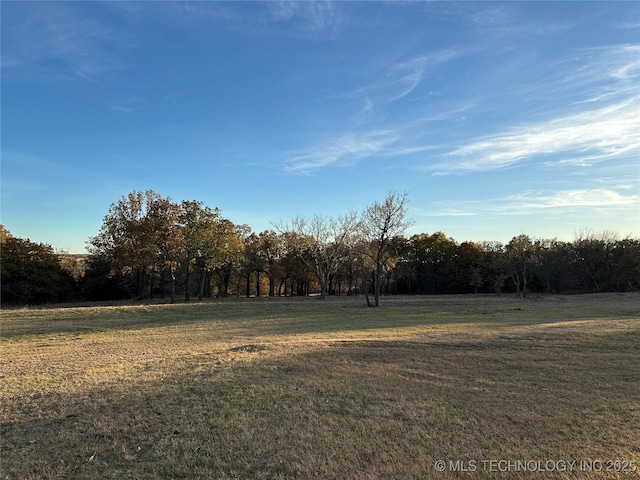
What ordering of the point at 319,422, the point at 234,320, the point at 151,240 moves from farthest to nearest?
the point at 151,240
the point at 234,320
the point at 319,422

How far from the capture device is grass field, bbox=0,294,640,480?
476 cm

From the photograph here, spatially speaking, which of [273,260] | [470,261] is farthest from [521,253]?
[273,260]

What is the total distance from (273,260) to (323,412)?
5574cm

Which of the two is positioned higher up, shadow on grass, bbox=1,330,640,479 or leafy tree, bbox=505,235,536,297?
leafy tree, bbox=505,235,536,297

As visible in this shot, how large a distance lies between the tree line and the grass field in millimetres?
24263

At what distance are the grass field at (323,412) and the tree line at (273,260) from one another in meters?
24.3

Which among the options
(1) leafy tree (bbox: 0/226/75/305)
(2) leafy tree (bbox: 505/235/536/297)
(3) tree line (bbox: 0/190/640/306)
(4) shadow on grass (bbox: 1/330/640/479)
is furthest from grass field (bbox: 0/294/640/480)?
(1) leafy tree (bbox: 0/226/75/305)

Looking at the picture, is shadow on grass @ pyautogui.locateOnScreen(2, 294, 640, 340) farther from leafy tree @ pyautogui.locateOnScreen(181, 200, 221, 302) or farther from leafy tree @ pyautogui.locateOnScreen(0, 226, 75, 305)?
leafy tree @ pyautogui.locateOnScreen(0, 226, 75, 305)

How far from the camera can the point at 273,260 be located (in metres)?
61.8

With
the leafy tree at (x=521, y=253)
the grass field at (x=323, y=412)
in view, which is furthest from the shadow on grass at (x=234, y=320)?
the leafy tree at (x=521, y=253)

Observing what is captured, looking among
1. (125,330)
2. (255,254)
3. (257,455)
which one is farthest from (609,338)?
(255,254)

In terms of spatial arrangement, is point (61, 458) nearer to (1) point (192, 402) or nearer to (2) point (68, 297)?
(1) point (192, 402)

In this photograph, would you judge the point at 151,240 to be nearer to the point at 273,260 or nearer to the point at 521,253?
the point at 273,260

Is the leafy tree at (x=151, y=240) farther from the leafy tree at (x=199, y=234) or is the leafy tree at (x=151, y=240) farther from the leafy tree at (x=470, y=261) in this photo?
the leafy tree at (x=470, y=261)
